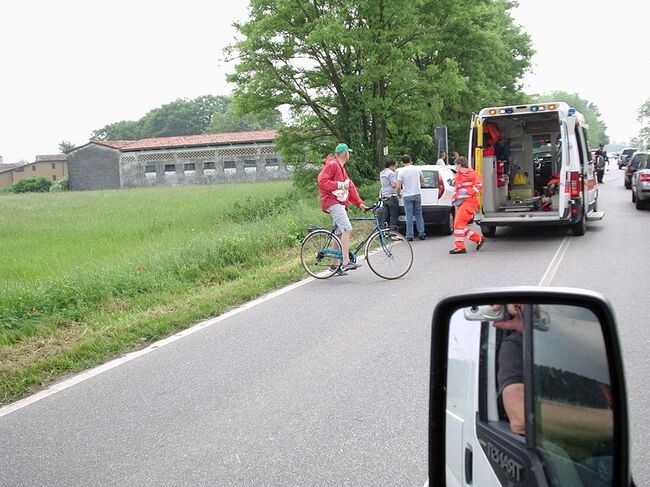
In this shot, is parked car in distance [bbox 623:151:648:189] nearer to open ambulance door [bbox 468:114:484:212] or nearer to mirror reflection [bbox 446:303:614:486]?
open ambulance door [bbox 468:114:484:212]

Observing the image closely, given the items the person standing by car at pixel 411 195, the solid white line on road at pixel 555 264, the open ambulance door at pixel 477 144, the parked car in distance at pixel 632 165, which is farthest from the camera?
the parked car in distance at pixel 632 165

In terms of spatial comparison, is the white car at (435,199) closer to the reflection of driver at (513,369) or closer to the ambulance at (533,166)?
the ambulance at (533,166)

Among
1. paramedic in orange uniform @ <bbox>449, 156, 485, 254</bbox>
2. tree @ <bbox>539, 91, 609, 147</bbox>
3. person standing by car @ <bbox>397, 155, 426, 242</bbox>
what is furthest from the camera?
tree @ <bbox>539, 91, 609, 147</bbox>

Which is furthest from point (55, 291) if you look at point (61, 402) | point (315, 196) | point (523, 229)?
point (315, 196)

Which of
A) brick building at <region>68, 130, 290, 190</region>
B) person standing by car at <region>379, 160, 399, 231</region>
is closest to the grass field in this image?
person standing by car at <region>379, 160, 399, 231</region>

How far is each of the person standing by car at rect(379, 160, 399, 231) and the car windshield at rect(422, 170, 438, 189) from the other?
29.9 inches

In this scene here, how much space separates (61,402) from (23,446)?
0.91 meters

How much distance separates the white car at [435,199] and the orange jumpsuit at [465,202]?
2.83 meters

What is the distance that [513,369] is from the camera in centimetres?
180

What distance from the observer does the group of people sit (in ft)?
33.9

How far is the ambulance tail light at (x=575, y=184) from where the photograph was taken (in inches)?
517

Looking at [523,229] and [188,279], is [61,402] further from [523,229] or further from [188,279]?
[523,229]

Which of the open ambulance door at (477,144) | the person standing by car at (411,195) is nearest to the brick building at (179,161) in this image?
the person standing by car at (411,195)

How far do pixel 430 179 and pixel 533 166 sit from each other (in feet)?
8.59
